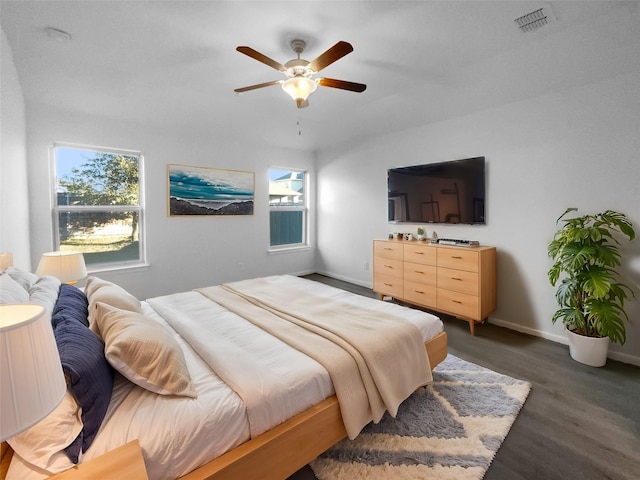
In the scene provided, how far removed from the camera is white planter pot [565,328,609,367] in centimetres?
240

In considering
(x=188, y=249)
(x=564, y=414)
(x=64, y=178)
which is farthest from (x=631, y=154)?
(x=64, y=178)

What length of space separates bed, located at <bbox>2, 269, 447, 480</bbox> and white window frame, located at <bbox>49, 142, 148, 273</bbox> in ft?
6.63

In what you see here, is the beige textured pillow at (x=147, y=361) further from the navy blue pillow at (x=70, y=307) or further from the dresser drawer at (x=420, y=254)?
the dresser drawer at (x=420, y=254)

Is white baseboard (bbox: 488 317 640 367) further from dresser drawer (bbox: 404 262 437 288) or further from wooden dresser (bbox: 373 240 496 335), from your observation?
dresser drawer (bbox: 404 262 437 288)

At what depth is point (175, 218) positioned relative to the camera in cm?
416

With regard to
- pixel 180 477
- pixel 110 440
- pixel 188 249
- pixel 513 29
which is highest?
pixel 513 29

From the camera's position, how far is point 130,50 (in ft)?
7.38

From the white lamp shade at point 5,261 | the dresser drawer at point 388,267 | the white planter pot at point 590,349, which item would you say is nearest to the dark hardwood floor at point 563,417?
the white planter pot at point 590,349

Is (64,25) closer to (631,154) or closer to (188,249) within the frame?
(188,249)

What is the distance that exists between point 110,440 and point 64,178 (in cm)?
364

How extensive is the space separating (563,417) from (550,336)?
4.38 feet

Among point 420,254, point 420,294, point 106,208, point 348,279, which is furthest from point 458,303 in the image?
point 106,208

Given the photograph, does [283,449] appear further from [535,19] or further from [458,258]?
[535,19]

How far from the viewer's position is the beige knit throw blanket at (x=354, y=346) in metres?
1.54
